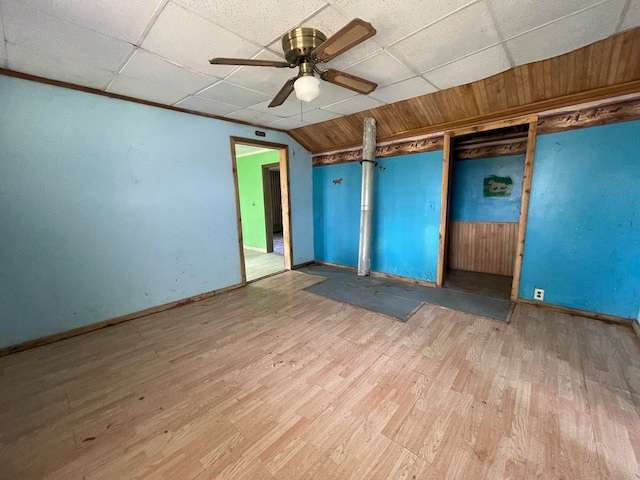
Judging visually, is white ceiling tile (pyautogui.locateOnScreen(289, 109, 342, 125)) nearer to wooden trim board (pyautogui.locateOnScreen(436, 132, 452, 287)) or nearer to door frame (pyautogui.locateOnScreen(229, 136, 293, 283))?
door frame (pyautogui.locateOnScreen(229, 136, 293, 283))

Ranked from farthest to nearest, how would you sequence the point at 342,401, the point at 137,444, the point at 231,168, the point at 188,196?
1. the point at 231,168
2. the point at 188,196
3. the point at 342,401
4. the point at 137,444

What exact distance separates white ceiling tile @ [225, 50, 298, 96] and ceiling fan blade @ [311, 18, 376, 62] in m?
0.62

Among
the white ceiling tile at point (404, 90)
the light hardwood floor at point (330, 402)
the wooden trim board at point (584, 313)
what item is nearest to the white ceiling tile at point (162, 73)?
the white ceiling tile at point (404, 90)

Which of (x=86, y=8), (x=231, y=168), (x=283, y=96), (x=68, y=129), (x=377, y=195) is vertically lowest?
(x=377, y=195)

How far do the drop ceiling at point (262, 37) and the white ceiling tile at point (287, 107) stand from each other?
423 millimetres

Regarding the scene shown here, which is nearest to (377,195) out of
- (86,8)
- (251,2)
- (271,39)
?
(271,39)

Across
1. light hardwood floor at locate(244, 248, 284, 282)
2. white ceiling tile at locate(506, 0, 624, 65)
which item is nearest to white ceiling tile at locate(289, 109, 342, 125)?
white ceiling tile at locate(506, 0, 624, 65)

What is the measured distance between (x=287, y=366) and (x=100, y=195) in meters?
2.63

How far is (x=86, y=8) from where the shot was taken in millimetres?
1434

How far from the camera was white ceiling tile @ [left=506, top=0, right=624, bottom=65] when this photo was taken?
161 cm

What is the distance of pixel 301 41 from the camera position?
5.62ft

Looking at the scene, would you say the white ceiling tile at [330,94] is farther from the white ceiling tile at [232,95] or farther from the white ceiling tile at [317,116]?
the white ceiling tile at [232,95]

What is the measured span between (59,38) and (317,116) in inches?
103

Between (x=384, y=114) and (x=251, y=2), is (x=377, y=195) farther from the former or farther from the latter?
(x=251, y=2)
